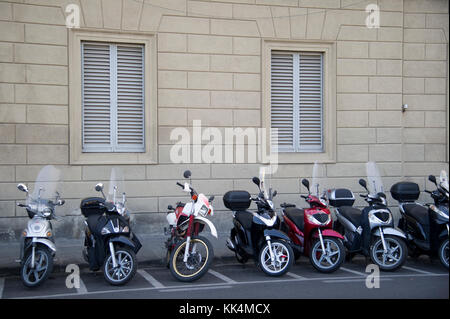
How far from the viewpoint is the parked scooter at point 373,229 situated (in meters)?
7.81

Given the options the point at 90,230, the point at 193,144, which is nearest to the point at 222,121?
the point at 193,144

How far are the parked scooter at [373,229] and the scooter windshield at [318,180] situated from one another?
23 centimetres

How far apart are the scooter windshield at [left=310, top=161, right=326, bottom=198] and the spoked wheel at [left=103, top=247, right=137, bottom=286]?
3.13m

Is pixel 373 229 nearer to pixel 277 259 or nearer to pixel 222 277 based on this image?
pixel 277 259

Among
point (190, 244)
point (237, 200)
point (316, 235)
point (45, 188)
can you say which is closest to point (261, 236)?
point (237, 200)

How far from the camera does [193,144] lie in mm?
10672

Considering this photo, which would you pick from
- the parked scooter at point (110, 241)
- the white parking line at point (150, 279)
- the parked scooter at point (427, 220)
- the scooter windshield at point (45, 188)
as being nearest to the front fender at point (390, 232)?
the parked scooter at point (427, 220)

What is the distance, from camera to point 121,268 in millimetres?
7027

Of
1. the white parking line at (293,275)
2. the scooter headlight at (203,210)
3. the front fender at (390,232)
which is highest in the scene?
the scooter headlight at (203,210)

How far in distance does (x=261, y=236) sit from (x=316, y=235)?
0.80 m

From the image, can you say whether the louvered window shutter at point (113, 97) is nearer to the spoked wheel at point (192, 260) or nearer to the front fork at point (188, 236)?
the front fork at point (188, 236)

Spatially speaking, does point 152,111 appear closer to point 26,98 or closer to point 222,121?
point 222,121

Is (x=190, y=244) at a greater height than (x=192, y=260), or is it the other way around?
(x=190, y=244)

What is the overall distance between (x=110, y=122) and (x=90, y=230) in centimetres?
365
